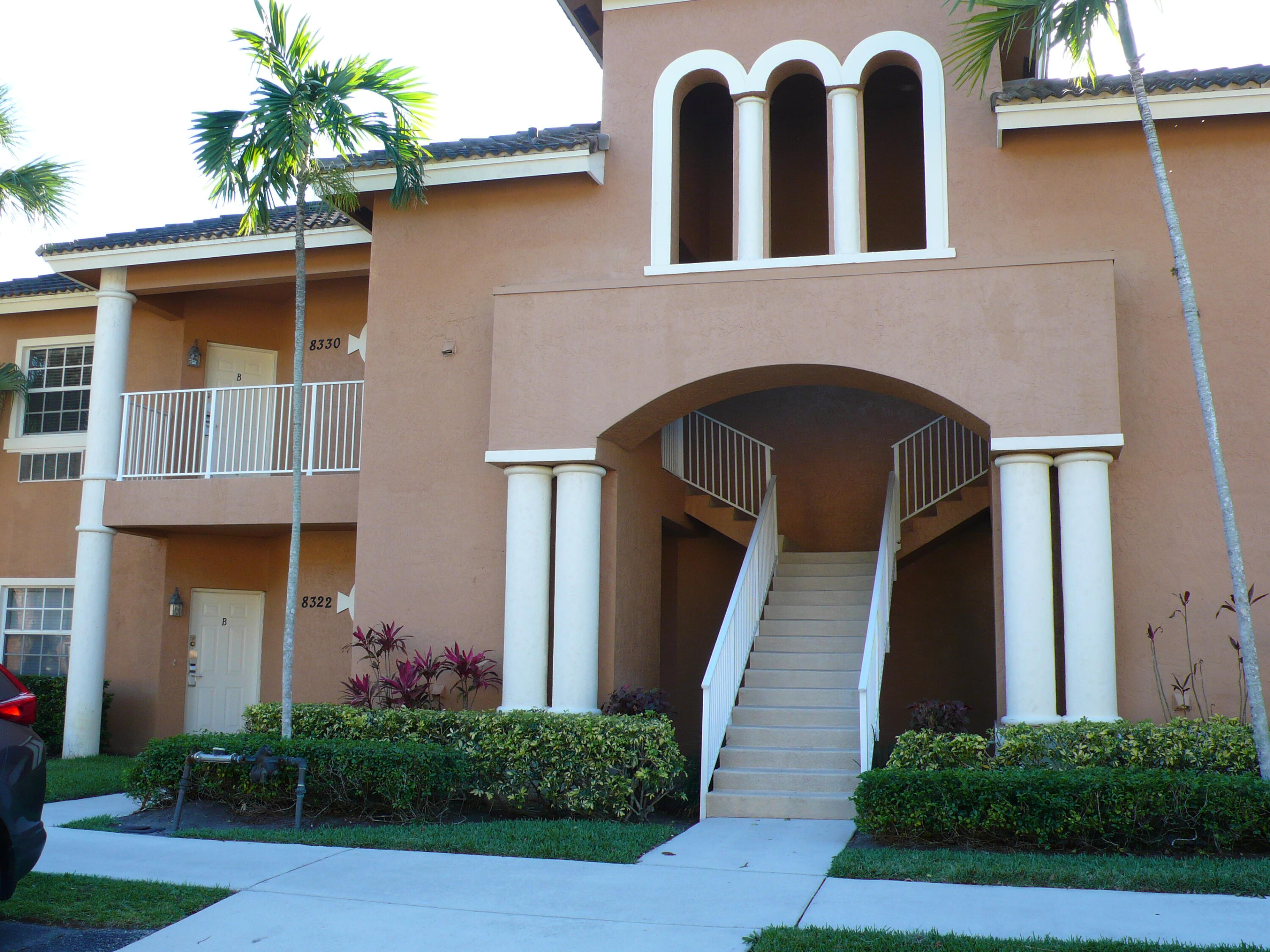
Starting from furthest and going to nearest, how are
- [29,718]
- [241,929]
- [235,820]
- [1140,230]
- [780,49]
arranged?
1. [780,49]
2. [1140,230]
3. [235,820]
4. [241,929]
5. [29,718]

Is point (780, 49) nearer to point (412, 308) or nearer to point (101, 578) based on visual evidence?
point (412, 308)

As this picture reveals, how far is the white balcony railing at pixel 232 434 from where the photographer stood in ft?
44.2

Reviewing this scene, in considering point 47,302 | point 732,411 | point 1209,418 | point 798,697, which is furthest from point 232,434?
point 1209,418

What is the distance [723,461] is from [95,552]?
7652mm

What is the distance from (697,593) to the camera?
14.6 m

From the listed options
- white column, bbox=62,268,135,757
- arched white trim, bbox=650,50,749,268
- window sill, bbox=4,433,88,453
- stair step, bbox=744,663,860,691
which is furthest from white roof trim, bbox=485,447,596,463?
window sill, bbox=4,433,88,453

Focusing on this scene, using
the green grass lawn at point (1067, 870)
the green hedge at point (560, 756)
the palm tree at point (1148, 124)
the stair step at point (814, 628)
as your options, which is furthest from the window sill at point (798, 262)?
the green grass lawn at point (1067, 870)

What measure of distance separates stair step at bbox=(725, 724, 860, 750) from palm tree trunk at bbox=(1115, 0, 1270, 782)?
3213 millimetres

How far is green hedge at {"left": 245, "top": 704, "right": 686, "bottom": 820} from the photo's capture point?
9.08m

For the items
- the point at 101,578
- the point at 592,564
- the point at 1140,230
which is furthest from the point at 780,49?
the point at 101,578

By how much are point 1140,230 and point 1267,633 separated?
359 centimetres

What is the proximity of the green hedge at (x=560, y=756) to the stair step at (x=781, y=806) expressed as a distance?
0.44 metres

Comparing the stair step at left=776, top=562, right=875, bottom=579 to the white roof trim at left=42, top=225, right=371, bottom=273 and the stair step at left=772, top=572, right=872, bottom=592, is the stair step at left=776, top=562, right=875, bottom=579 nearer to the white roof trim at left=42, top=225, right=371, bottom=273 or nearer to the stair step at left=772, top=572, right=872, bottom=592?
the stair step at left=772, top=572, right=872, bottom=592

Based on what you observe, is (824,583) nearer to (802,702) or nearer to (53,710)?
(802,702)
